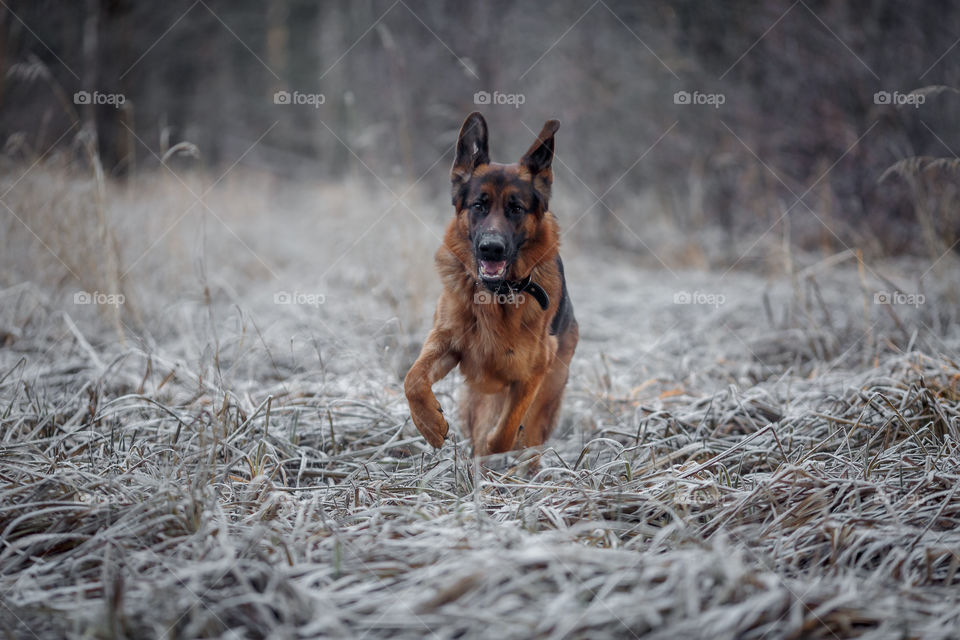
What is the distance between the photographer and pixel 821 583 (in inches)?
65.6

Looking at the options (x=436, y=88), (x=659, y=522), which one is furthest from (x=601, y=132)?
(x=659, y=522)

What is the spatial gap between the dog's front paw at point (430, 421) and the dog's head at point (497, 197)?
0.64 m

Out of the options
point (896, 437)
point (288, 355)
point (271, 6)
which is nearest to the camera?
point (896, 437)

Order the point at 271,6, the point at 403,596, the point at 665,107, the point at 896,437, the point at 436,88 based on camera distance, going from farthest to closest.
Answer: the point at 271,6
the point at 436,88
the point at 665,107
the point at 896,437
the point at 403,596

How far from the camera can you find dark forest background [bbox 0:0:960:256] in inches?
295

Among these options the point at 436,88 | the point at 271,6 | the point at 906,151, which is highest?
the point at 271,6

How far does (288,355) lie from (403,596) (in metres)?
3.15

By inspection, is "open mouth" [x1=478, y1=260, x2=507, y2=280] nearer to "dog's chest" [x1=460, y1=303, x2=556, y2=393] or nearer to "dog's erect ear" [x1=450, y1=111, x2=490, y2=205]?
"dog's chest" [x1=460, y1=303, x2=556, y2=393]

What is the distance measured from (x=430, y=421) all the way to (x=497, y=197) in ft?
3.70

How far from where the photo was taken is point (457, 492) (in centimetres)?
247

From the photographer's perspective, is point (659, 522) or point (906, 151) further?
point (906, 151)

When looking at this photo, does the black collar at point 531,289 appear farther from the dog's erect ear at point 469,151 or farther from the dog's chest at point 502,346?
the dog's erect ear at point 469,151

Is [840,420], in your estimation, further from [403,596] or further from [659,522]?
[403,596]

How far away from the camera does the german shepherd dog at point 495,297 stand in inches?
110
